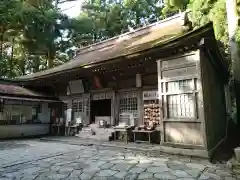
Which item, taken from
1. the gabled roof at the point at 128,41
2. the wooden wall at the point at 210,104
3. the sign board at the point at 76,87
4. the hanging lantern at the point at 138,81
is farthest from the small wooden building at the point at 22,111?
the wooden wall at the point at 210,104

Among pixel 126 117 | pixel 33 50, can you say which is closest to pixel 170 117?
pixel 126 117

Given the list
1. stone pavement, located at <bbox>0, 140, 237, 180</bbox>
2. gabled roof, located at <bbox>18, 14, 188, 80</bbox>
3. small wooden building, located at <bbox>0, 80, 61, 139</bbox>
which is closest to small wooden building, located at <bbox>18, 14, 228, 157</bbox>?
gabled roof, located at <bbox>18, 14, 188, 80</bbox>

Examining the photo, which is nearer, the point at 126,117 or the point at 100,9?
the point at 126,117

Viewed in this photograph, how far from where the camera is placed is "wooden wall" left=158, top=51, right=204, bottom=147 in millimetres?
6273

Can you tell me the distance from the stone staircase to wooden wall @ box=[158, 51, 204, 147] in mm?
3756

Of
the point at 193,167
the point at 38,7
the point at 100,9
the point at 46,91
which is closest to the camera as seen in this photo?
the point at 193,167

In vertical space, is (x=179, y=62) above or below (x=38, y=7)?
below

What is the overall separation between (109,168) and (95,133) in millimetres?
5658

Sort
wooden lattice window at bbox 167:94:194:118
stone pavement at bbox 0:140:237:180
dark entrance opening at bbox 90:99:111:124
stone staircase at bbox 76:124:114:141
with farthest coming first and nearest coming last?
dark entrance opening at bbox 90:99:111:124 < stone staircase at bbox 76:124:114:141 < wooden lattice window at bbox 167:94:194:118 < stone pavement at bbox 0:140:237:180

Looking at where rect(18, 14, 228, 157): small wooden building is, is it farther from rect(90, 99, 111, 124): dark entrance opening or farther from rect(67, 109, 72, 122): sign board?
rect(67, 109, 72, 122): sign board

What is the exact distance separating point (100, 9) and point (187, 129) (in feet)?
75.4

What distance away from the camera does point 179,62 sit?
678 centimetres

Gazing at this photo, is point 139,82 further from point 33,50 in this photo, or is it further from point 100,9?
point 100,9

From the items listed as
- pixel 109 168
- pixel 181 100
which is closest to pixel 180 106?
pixel 181 100
